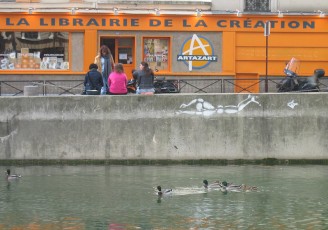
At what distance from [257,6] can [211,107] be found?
559 inches

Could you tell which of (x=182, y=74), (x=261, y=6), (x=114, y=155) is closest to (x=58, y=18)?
(x=182, y=74)

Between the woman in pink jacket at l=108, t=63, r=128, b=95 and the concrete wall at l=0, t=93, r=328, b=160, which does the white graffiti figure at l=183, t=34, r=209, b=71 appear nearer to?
the woman in pink jacket at l=108, t=63, r=128, b=95

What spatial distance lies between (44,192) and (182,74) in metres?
17.6

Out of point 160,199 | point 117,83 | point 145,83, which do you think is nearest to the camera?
point 160,199

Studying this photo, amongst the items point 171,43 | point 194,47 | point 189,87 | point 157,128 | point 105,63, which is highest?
point 171,43

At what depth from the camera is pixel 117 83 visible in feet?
79.3

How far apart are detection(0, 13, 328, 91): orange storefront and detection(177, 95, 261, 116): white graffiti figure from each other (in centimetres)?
1286

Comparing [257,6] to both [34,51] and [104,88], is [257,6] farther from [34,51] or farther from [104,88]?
[104,88]

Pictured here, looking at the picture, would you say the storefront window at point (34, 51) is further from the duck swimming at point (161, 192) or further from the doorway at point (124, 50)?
the duck swimming at point (161, 192)

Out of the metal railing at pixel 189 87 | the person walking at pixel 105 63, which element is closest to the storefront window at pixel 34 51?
the metal railing at pixel 189 87

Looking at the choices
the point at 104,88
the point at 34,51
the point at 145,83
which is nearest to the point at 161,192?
the point at 145,83

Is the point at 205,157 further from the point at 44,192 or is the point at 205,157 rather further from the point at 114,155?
the point at 44,192

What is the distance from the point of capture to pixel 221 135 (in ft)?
76.3

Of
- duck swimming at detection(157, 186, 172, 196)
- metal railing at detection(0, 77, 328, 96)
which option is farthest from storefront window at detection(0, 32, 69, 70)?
duck swimming at detection(157, 186, 172, 196)
